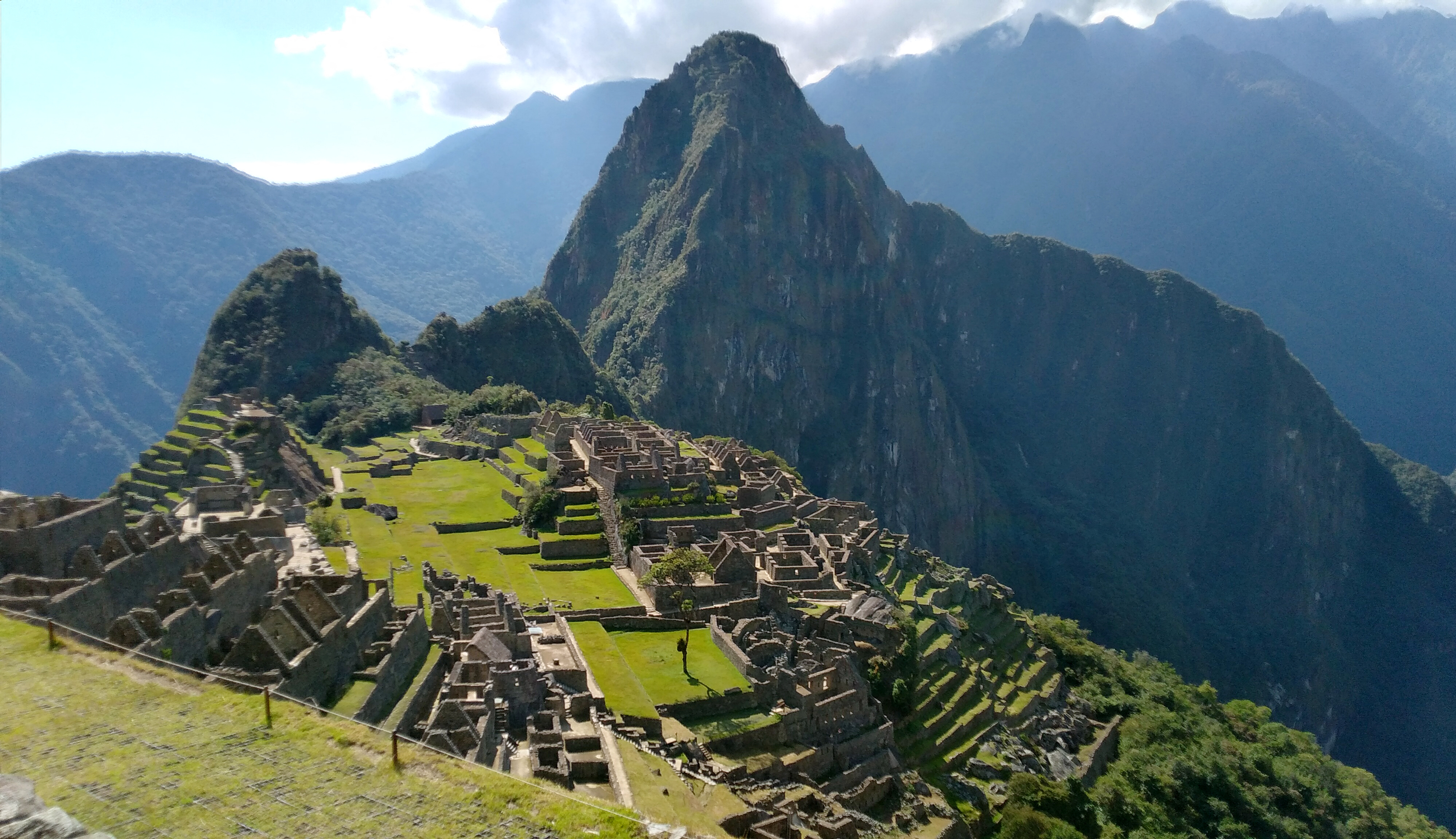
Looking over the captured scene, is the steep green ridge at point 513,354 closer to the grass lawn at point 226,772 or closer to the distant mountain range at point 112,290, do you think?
the distant mountain range at point 112,290

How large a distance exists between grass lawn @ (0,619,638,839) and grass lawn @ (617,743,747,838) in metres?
5.74

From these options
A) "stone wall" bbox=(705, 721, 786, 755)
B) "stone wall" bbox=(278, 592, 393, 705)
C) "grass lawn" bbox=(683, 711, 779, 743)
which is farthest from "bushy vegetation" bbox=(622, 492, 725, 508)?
"stone wall" bbox=(278, 592, 393, 705)

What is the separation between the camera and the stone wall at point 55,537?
17031 millimetres

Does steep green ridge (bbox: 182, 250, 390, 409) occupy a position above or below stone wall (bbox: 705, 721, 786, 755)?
above

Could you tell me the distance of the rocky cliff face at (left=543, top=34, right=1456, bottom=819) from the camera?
5266 inches

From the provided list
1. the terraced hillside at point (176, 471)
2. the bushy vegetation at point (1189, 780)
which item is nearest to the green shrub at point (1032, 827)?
the bushy vegetation at point (1189, 780)

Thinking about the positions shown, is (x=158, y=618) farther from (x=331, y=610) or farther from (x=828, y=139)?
(x=828, y=139)

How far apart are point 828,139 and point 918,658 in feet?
501

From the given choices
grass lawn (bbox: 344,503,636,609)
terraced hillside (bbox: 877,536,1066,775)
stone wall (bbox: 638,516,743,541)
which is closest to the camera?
terraced hillside (bbox: 877,536,1066,775)

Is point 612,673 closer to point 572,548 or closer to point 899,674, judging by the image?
point 899,674

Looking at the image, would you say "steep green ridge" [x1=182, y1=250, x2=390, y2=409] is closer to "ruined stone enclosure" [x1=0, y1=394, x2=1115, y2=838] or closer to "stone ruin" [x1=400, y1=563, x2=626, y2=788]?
"ruined stone enclosure" [x1=0, y1=394, x2=1115, y2=838]

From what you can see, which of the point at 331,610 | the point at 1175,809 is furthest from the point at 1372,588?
the point at 331,610

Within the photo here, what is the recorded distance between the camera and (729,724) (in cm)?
2545

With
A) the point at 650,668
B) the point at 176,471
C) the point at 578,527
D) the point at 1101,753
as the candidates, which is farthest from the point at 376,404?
the point at 1101,753
